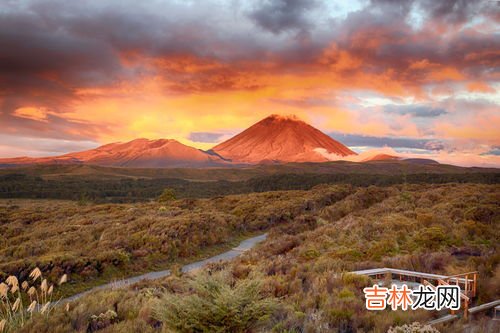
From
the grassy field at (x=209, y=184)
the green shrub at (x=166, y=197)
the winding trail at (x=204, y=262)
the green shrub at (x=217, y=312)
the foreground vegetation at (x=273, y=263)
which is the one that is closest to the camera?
the green shrub at (x=217, y=312)

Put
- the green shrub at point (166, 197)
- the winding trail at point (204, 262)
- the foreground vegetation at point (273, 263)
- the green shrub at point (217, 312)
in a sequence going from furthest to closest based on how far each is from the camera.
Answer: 1. the green shrub at point (166, 197)
2. the winding trail at point (204, 262)
3. the foreground vegetation at point (273, 263)
4. the green shrub at point (217, 312)

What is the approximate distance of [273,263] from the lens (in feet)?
27.8

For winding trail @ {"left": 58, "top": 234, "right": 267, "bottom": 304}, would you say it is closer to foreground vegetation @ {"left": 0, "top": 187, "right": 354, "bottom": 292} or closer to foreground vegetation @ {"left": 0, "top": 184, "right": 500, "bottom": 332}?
foreground vegetation @ {"left": 0, "top": 187, "right": 354, "bottom": 292}

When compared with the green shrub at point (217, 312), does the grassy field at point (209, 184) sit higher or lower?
lower

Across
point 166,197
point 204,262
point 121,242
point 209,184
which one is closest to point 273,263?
point 204,262

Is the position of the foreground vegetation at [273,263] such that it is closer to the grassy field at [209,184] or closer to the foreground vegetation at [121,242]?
the foreground vegetation at [121,242]

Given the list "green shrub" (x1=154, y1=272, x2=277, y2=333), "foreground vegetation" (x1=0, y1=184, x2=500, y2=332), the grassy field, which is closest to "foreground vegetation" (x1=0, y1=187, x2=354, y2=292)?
"foreground vegetation" (x1=0, y1=184, x2=500, y2=332)

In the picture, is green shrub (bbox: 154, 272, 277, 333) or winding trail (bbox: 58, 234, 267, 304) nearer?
green shrub (bbox: 154, 272, 277, 333)

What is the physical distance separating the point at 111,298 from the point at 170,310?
2.25 m

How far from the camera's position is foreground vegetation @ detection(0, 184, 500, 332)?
14.4 ft

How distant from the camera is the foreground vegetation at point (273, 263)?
14.4 ft

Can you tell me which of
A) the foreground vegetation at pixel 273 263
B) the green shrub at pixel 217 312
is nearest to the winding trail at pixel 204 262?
the foreground vegetation at pixel 273 263

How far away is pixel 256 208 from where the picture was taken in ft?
86.5

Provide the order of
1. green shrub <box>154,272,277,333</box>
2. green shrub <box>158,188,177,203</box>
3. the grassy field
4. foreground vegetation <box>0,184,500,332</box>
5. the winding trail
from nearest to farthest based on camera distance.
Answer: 1. green shrub <box>154,272,277,333</box>
2. foreground vegetation <box>0,184,500,332</box>
3. the winding trail
4. green shrub <box>158,188,177,203</box>
5. the grassy field
